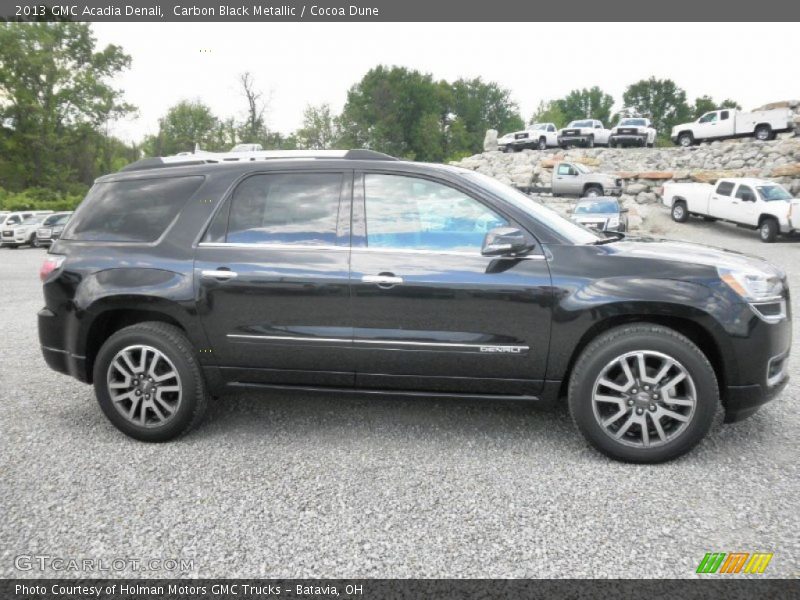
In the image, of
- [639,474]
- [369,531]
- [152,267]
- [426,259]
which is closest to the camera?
[369,531]

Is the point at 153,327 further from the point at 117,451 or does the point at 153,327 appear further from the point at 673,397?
the point at 673,397

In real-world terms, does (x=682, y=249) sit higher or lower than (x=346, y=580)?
higher

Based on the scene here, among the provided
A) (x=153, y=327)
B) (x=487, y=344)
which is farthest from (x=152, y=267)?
(x=487, y=344)

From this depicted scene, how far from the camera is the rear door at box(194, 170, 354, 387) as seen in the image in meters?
3.75

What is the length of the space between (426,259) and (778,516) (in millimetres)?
2195

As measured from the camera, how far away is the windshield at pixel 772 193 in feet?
66.3

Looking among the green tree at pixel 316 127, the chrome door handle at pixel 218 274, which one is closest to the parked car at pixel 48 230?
the chrome door handle at pixel 218 274

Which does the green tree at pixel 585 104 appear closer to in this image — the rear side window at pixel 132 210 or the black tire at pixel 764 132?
the black tire at pixel 764 132

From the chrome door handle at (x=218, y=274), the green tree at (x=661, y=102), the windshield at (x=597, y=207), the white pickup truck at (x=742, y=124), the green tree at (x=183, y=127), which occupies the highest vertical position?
the green tree at (x=661, y=102)

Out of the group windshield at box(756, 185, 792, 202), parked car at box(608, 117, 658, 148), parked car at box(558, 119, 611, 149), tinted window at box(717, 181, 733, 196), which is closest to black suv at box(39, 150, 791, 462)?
windshield at box(756, 185, 792, 202)

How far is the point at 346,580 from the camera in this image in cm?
250

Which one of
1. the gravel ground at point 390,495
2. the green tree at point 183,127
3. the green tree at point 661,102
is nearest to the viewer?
the gravel ground at point 390,495

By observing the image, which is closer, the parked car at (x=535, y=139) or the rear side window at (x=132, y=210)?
the rear side window at (x=132, y=210)

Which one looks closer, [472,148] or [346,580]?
[346,580]
